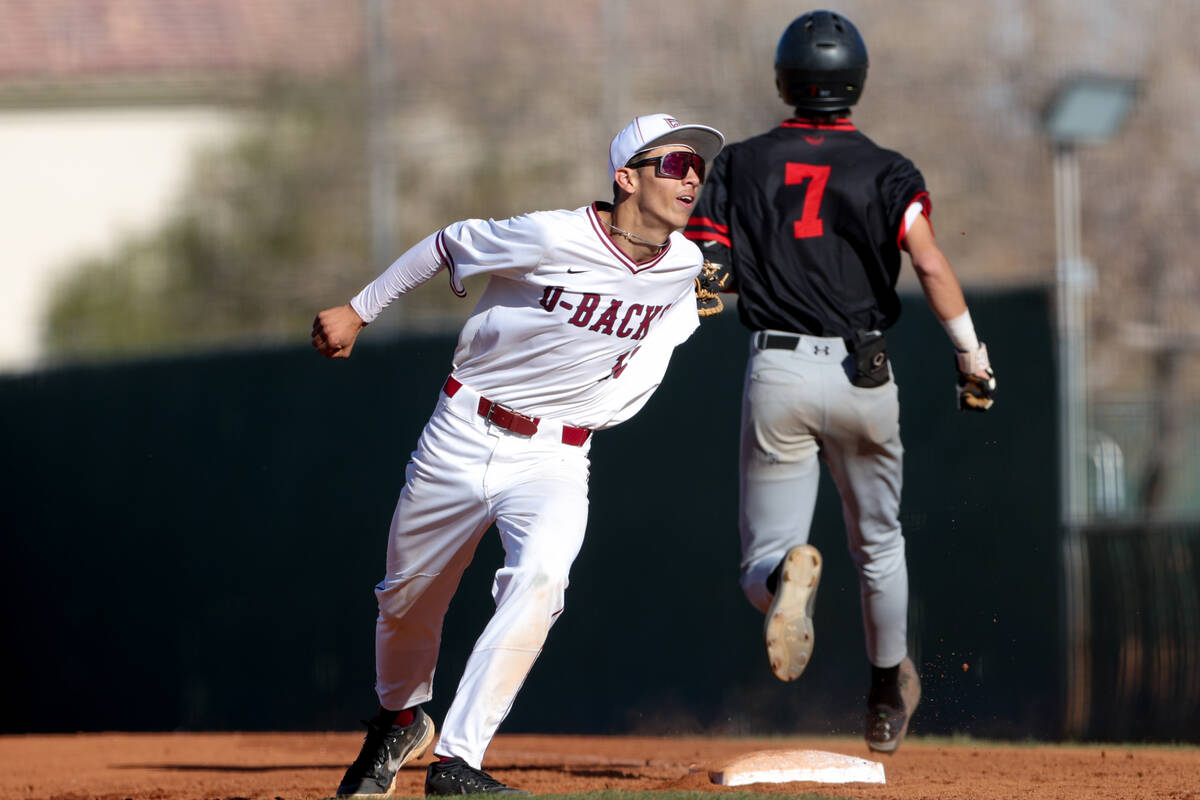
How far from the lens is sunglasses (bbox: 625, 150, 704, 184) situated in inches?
197

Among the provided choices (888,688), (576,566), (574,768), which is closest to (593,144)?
(576,566)

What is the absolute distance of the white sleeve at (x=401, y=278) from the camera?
5062mm

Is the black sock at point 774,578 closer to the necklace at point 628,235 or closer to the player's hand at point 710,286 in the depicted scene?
the player's hand at point 710,286

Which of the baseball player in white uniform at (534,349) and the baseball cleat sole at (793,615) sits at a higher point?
the baseball player in white uniform at (534,349)

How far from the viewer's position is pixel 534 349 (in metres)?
5.02

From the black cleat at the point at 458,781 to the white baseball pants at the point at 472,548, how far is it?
31 millimetres

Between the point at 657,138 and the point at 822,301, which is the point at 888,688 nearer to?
the point at 822,301

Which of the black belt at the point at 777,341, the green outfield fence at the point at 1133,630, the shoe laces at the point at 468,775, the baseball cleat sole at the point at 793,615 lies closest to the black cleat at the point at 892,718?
the baseball cleat sole at the point at 793,615

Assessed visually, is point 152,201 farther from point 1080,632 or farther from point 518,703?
point 1080,632

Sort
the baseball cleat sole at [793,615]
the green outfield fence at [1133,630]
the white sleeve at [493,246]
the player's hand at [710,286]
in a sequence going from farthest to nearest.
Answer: the green outfield fence at [1133,630] → the player's hand at [710,286] → the baseball cleat sole at [793,615] → the white sleeve at [493,246]

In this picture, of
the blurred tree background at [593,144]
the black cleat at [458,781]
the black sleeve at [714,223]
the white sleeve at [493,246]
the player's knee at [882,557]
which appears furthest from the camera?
the blurred tree background at [593,144]

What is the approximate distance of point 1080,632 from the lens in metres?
7.91

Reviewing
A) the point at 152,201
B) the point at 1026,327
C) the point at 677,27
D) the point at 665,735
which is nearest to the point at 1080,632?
the point at 1026,327

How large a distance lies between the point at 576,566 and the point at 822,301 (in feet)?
12.0
